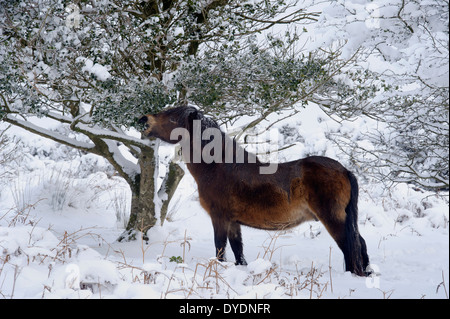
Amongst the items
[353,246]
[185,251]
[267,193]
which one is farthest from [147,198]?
[353,246]

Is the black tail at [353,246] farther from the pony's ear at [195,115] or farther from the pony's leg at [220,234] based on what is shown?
the pony's ear at [195,115]

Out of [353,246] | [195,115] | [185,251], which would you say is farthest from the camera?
[185,251]

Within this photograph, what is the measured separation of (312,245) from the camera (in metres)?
6.45

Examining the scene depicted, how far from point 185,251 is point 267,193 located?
1890mm

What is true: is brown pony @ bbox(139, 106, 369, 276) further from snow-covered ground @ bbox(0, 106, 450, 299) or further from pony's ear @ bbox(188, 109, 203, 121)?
snow-covered ground @ bbox(0, 106, 450, 299)

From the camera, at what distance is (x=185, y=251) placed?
17.3ft

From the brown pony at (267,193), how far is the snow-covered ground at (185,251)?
302 millimetres

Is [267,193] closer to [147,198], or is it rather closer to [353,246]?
[353,246]

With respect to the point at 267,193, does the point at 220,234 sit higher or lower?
lower

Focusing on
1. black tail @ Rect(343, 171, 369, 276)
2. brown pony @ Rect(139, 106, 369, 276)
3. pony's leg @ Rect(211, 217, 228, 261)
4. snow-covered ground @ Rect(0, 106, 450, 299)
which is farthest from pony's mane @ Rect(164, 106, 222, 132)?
black tail @ Rect(343, 171, 369, 276)

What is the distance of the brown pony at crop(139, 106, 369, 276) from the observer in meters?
3.77
